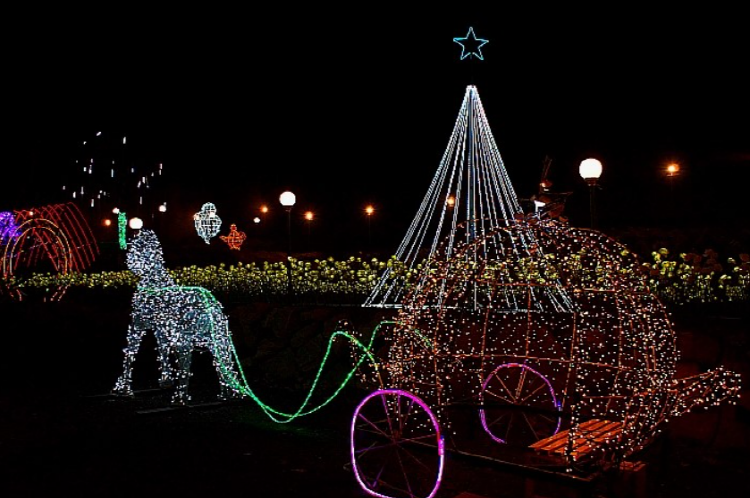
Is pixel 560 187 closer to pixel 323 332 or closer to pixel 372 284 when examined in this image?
pixel 372 284

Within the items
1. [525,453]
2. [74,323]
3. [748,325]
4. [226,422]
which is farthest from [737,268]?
[74,323]

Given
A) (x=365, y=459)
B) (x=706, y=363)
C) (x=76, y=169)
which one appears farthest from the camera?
(x=76, y=169)

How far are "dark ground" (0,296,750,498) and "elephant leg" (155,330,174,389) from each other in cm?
21

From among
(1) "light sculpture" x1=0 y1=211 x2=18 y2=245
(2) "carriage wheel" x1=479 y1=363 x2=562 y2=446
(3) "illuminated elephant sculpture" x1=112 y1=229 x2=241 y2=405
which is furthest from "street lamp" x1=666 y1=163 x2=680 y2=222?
(1) "light sculpture" x1=0 y1=211 x2=18 y2=245

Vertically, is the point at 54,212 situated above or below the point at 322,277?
above

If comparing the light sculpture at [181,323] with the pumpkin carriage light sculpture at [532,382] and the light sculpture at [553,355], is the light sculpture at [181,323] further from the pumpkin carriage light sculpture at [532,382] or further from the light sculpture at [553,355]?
the pumpkin carriage light sculpture at [532,382]

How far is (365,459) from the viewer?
6750 mm

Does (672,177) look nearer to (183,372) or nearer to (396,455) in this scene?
(183,372)

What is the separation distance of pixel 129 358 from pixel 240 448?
11.7 ft

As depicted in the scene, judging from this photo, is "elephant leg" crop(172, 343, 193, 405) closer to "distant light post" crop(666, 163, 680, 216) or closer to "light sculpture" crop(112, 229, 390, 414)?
"light sculpture" crop(112, 229, 390, 414)

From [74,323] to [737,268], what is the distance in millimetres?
11947

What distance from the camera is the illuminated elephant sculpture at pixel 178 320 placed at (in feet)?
30.6

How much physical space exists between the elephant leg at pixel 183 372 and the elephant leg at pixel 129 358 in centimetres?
100

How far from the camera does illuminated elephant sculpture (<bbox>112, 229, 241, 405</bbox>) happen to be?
931 cm
